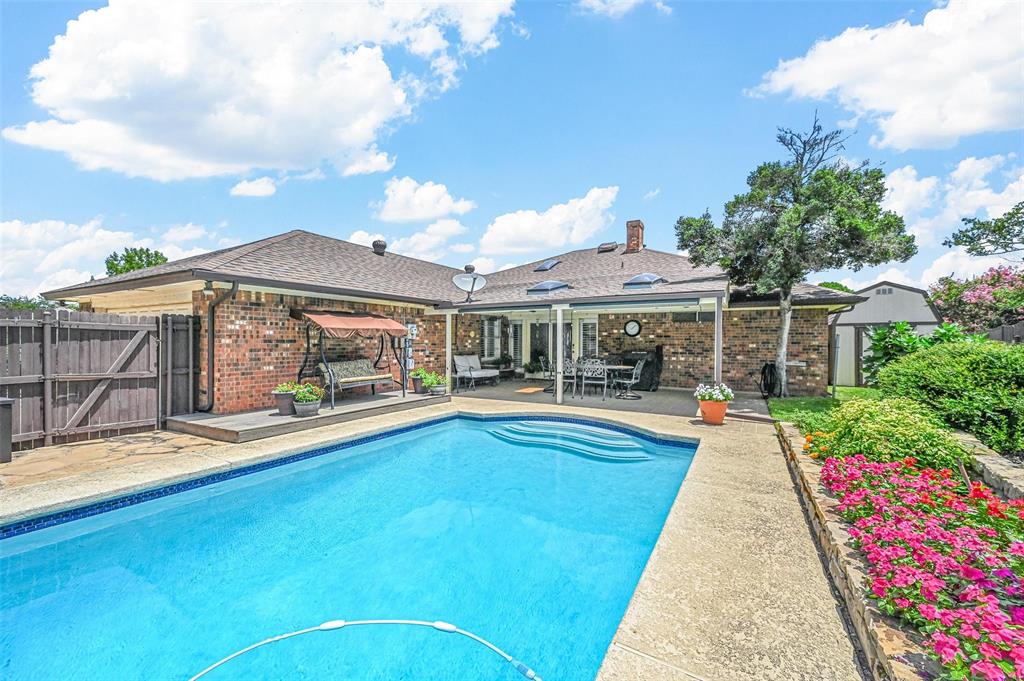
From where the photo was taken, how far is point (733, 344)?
12852 mm

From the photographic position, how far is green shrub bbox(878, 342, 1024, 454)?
16.7ft

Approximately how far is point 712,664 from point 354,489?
4.92 m

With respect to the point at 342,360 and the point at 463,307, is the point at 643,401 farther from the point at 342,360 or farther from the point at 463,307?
the point at 342,360

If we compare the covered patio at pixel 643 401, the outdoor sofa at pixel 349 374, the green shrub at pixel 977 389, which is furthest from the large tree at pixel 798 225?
the outdoor sofa at pixel 349 374

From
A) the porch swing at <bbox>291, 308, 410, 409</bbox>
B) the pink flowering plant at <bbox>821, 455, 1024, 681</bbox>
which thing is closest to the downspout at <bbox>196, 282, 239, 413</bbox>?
the porch swing at <bbox>291, 308, 410, 409</bbox>


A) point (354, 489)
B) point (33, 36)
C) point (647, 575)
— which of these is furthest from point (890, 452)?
point (33, 36)

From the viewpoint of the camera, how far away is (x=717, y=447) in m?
6.66

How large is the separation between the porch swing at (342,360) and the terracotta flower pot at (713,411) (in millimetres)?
6853

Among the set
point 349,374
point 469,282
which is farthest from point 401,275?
point 349,374

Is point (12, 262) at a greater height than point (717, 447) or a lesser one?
greater

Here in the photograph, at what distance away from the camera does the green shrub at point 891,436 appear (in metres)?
4.29

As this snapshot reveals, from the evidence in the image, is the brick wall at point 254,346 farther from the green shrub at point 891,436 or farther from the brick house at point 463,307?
the green shrub at point 891,436

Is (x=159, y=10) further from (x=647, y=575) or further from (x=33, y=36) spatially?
(x=647, y=575)

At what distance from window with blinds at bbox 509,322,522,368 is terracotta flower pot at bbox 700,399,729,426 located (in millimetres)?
9339
